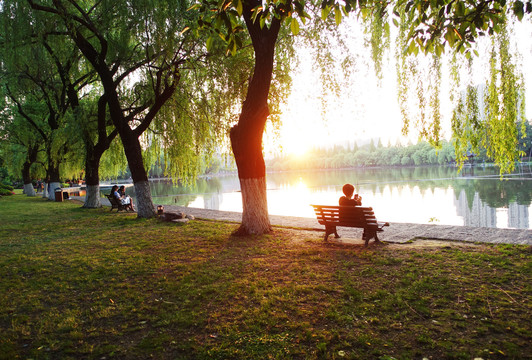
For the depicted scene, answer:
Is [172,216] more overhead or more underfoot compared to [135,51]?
more underfoot

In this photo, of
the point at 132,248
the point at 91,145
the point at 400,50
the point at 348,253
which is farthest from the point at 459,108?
the point at 91,145

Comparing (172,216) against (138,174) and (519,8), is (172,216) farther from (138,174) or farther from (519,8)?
(519,8)

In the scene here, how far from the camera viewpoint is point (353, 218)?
264 inches

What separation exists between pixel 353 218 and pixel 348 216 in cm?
11

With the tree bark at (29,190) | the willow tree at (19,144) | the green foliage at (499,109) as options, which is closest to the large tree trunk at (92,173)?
the willow tree at (19,144)

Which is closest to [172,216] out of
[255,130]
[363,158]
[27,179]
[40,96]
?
[255,130]

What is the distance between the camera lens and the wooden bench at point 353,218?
654 centimetres

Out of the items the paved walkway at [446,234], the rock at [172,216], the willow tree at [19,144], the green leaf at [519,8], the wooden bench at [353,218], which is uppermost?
the willow tree at [19,144]

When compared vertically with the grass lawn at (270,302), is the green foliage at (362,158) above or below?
above

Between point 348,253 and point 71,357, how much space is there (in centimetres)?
448

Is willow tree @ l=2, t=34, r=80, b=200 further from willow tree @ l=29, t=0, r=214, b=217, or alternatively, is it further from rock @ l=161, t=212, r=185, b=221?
rock @ l=161, t=212, r=185, b=221

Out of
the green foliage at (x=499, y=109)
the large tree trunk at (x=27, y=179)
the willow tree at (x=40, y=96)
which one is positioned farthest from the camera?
the large tree trunk at (x=27, y=179)

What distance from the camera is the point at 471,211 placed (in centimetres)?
1423

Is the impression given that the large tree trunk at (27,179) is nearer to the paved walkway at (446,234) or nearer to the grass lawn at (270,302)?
the grass lawn at (270,302)
